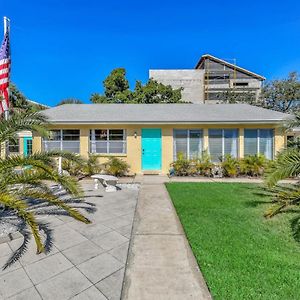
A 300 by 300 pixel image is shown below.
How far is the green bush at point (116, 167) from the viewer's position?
40.3 ft

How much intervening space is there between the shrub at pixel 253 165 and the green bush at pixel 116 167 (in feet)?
21.2

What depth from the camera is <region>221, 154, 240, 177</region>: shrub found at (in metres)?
12.0

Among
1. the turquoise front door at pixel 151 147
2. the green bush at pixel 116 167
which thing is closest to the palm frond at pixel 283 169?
the turquoise front door at pixel 151 147

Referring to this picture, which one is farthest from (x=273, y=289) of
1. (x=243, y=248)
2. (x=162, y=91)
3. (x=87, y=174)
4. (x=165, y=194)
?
(x=162, y=91)

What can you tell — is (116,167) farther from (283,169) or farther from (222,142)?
(283,169)

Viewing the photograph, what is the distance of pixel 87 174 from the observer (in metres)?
12.5

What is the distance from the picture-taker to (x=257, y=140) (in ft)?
42.9

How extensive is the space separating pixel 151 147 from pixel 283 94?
24459 mm

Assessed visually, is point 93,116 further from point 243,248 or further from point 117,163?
point 243,248

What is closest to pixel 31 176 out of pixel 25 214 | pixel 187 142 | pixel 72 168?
pixel 25 214

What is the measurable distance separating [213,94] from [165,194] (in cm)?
4529

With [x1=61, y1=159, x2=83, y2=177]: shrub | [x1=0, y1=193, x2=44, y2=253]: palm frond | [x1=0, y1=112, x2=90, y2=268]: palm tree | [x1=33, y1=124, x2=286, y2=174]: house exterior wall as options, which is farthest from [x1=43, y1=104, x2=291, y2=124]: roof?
[x1=0, y1=193, x2=44, y2=253]: palm frond

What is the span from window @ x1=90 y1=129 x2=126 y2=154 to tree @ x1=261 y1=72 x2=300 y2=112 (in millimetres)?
25019

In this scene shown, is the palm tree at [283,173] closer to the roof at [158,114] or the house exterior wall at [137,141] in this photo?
the roof at [158,114]
